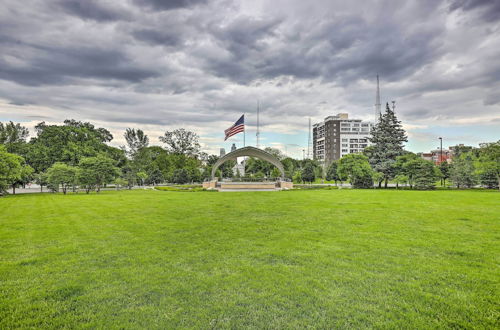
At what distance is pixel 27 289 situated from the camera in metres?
4.54

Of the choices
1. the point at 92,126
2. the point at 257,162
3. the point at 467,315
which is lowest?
the point at 467,315

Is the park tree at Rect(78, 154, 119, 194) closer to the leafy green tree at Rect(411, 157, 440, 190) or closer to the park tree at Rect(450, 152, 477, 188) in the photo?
the leafy green tree at Rect(411, 157, 440, 190)

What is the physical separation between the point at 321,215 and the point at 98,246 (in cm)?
861

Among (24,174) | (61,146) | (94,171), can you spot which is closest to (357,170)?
(94,171)

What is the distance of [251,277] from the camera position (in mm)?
4973

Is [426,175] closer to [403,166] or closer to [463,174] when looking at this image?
[403,166]

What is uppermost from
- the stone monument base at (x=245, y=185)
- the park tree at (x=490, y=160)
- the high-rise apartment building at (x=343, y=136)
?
the high-rise apartment building at (x=343, y=136)

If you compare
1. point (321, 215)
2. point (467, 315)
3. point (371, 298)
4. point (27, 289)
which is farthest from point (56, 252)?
point (321, 215)

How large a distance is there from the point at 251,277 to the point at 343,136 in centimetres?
9760

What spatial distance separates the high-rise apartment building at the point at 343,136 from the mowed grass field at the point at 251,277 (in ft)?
296

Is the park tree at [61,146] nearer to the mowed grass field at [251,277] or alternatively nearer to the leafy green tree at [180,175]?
the leafy green tree at [180,175]

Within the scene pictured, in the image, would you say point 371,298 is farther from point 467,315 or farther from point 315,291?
point 467,315

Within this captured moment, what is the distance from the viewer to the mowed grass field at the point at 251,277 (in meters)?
3.73

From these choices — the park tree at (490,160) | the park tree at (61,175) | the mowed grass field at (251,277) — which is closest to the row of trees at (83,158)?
the park tree at (61,175)
